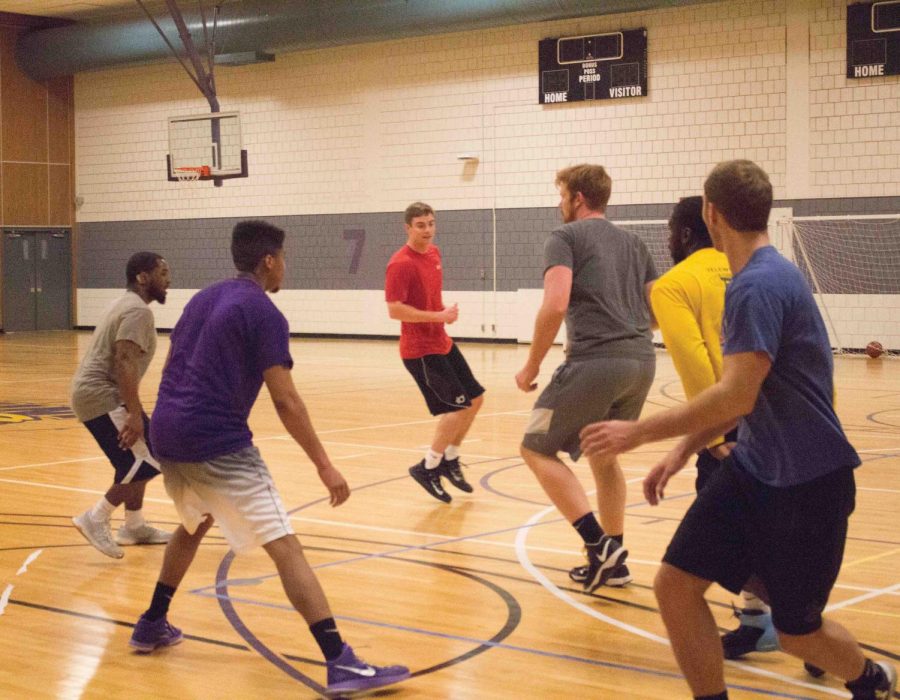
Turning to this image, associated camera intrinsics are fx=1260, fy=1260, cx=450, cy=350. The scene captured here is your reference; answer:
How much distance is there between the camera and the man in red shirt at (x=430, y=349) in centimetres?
816

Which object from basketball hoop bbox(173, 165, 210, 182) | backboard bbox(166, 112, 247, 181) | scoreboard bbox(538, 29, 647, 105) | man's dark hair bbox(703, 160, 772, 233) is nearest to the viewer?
man's dark hair bbox(703, 160, 772, 233)

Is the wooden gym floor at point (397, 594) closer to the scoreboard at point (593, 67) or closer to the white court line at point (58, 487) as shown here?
the white court line at point (58, 487)

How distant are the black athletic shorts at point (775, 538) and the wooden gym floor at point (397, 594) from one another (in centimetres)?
90

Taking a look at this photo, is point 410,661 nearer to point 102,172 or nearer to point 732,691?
point 732,691

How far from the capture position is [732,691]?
4184 millimetres

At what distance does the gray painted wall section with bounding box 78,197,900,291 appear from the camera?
2155cm

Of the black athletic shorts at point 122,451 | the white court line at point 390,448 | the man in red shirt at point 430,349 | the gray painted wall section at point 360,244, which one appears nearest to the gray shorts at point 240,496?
the black athletic shorts at point 122,451

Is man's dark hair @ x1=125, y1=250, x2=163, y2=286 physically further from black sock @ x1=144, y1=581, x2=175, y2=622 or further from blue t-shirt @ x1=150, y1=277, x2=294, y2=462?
black sock @ x1=144, y1=581, x2=175, y2=622

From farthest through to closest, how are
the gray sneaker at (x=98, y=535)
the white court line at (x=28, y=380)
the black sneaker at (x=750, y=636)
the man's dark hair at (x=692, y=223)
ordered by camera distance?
the white court line at (x=28, y=380) → the gray sneaker at (x=98, y=535) → the man's dark hair at (x=692, y=223) → the black sneaker at (x=750, y=636)

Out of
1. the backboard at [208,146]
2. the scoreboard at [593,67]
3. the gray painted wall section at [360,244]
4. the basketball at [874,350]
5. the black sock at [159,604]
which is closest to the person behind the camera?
the black sock at [159,604]

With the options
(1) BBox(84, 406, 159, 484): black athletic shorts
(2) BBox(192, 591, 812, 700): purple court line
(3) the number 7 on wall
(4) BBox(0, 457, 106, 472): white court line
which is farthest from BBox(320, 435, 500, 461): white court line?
(3) the number 7 on wall

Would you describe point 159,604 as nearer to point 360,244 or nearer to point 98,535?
point 98,535

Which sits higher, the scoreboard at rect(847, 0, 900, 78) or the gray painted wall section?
the scoreboard at rect(847, 0, 900, 78)

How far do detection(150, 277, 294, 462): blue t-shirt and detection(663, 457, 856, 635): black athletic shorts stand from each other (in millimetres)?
1563
